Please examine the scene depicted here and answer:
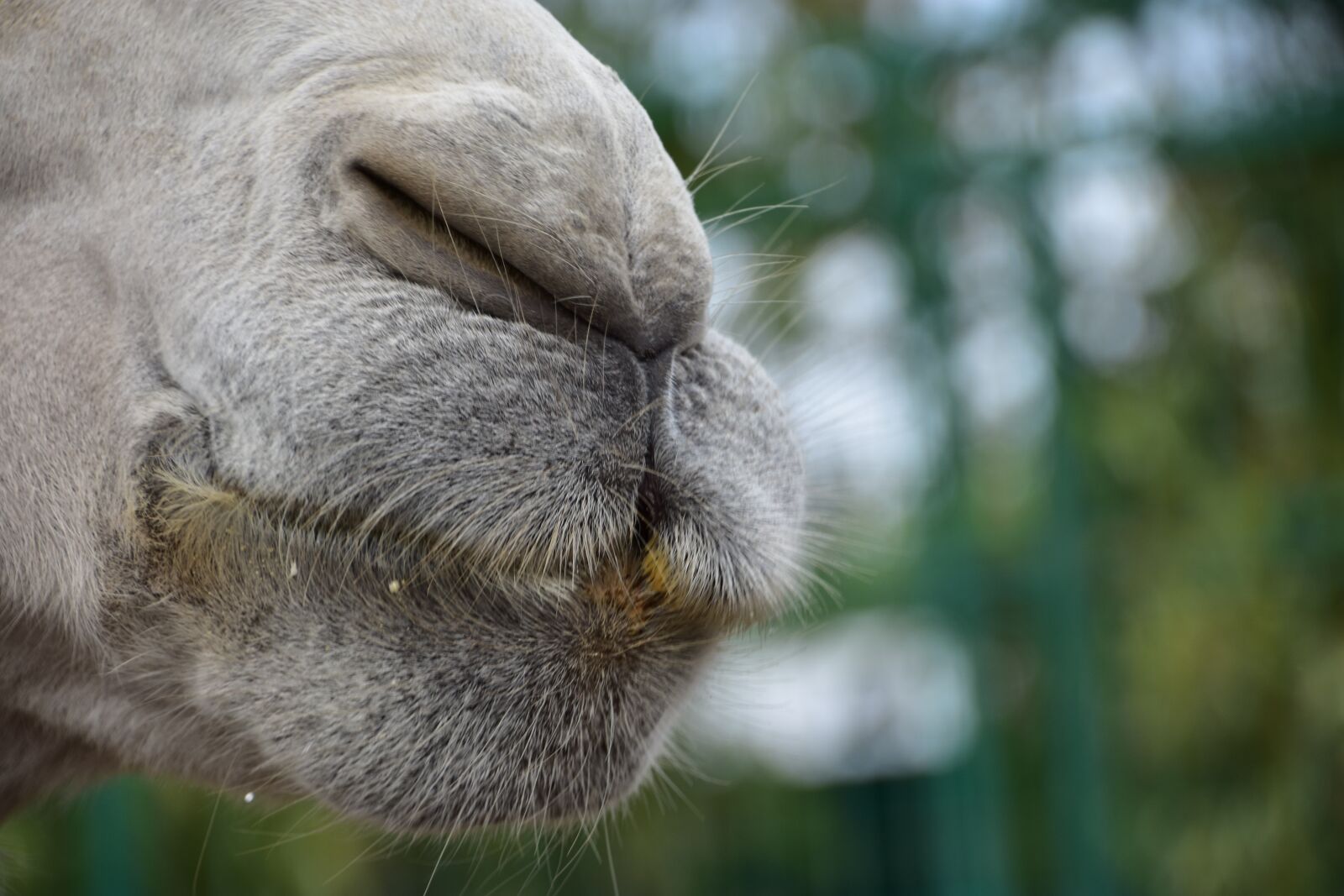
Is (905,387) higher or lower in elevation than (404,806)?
lower

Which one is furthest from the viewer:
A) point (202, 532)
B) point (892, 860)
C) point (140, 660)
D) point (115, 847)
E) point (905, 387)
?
point (892, 860)

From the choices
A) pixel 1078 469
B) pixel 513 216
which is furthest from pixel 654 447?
pixel 1078 469

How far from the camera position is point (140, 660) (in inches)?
59.2

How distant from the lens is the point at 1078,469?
4652mm

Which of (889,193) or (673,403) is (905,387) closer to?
(889,193)

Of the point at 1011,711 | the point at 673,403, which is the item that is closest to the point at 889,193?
the point at 1011,711

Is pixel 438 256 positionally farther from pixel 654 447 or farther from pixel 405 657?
pixel 405 657

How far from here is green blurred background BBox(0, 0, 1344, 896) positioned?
4477mm

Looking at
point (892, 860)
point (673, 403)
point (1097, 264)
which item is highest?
point (673, 403)

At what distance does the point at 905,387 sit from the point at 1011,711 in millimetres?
1146

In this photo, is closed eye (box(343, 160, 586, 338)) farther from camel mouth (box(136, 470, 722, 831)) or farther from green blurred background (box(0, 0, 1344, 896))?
green blurred background (box(0, 0, 1344, 896))

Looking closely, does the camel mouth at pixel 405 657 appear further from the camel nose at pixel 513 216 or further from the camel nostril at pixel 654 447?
the camel nose at pixel 513 216

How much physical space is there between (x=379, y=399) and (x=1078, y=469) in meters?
3.72

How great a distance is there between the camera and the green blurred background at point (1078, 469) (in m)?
4.48
